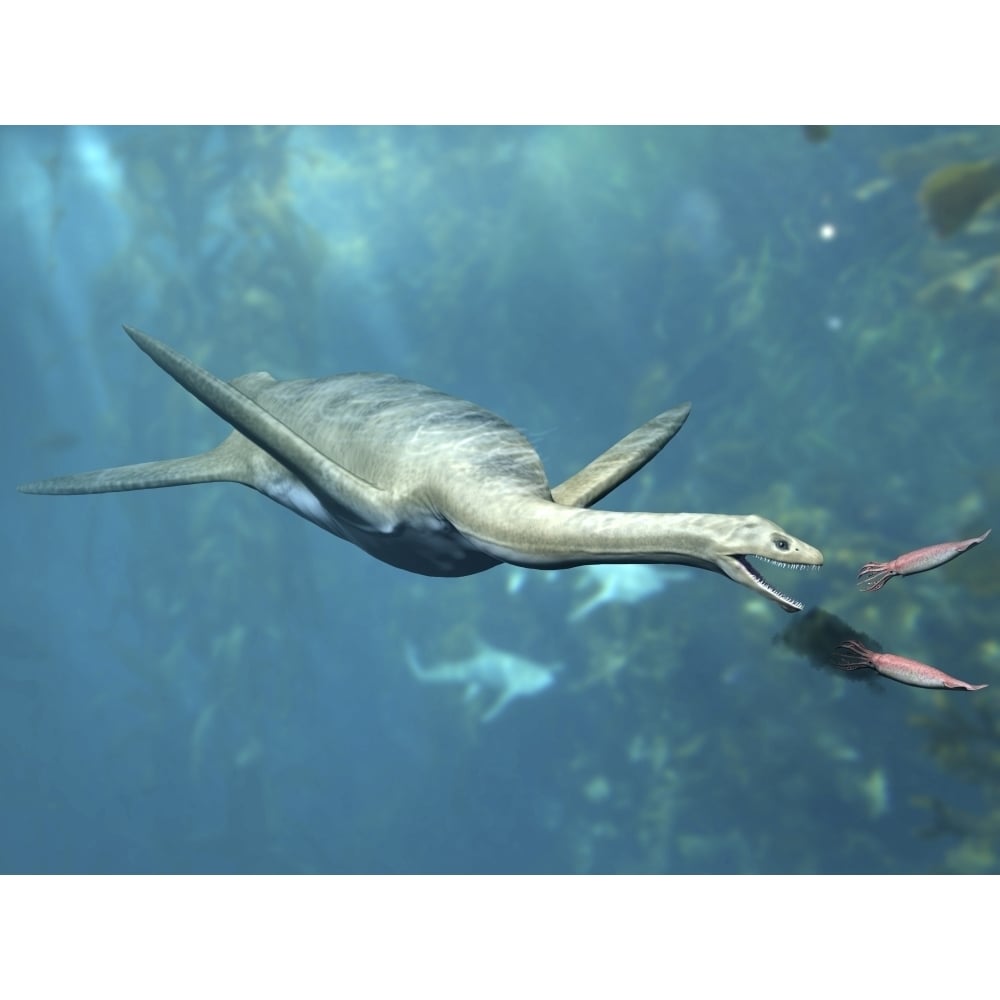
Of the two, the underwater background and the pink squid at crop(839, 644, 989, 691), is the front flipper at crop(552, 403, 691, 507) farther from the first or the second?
the underwater background

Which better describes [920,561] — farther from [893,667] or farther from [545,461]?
[545,461]

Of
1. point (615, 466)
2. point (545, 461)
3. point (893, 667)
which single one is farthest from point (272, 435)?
point (545, 461)

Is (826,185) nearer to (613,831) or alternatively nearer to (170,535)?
(613,831)

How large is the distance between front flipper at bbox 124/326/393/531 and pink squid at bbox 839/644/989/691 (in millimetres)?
2875

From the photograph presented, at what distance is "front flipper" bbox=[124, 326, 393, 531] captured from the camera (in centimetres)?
520

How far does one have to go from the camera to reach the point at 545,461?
14297mm

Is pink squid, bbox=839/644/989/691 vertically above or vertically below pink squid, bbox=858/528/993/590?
below

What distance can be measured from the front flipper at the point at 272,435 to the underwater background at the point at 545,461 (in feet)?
24.4

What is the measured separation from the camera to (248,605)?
758 inches

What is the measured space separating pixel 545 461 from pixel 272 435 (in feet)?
30.6

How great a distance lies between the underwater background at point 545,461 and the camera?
12367 millimetres

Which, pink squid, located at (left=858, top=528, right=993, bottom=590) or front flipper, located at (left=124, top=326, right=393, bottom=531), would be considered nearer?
pink squid, located at (left=858, top=528, right=993, bottom=590)

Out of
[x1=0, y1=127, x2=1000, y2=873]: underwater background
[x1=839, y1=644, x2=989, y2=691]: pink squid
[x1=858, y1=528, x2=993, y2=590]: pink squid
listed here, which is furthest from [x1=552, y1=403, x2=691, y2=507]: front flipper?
[x1=0, y1=127, x2=1000, y2=873]: underwater background

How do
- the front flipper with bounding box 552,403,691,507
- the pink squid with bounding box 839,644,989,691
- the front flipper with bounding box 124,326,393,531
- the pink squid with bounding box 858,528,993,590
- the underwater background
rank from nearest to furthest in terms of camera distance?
the pink squid with bounding box 839,644,989,691 → the pink squid with bounding box 858,528,993,590 → the front flipper with bounding box 124,326,393,531 → the front flipper with bounding box 552,403,691,507 → the underwater background
